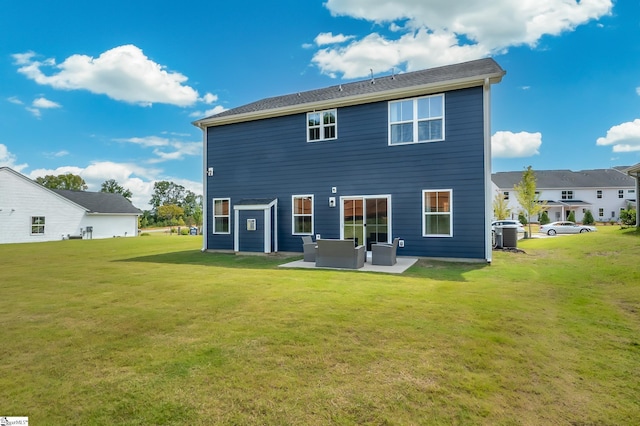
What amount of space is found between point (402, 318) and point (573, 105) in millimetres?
22011

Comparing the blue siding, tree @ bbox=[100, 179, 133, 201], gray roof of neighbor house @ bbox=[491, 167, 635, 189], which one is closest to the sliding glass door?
the blue siding

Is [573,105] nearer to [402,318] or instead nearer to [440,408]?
[402,318]

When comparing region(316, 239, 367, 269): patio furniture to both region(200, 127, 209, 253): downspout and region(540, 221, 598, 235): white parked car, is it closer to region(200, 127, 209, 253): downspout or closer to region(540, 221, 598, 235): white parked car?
region(200, 127, 209, 253): downspout

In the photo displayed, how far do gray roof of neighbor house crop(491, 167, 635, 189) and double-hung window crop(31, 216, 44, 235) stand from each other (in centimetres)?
5380

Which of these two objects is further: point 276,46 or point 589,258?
point 276,46

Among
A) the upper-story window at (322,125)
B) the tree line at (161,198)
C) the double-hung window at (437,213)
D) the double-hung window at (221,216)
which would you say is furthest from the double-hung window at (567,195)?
the tree line at (161,198)

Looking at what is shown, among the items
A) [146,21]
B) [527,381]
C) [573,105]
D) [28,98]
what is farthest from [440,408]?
[28,98]

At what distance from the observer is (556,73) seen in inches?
604

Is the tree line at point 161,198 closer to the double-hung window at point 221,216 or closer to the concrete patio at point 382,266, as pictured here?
the double-hung window at point 221,216

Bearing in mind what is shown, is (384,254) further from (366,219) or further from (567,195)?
(567,195)

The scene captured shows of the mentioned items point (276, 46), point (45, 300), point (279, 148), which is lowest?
point (45, 300)

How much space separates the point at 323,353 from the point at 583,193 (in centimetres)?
5536

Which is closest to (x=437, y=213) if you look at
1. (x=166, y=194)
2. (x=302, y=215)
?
(x=302, y=215)

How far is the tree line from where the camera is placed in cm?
5197
